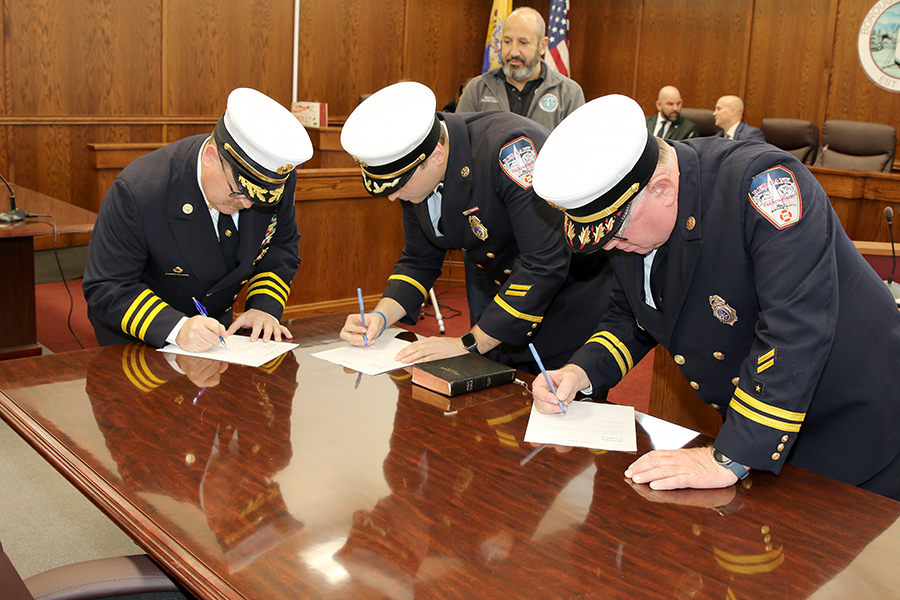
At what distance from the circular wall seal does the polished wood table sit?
6.90m

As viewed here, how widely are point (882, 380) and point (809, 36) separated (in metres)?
7.20

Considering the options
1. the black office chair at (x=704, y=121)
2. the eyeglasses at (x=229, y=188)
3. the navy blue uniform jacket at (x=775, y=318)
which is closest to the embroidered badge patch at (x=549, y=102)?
the eyeglasses at (x=229, y=188)

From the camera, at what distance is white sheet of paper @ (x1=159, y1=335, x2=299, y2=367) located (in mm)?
1833

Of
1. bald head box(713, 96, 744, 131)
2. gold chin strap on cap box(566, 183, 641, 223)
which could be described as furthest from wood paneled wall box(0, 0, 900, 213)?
gold chin strap on cap box(566, 183, 641, 223)

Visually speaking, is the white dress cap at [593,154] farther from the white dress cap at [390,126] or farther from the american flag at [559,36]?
the american flag at [559,36]

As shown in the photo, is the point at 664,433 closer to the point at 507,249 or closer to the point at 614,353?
the point at 614,353

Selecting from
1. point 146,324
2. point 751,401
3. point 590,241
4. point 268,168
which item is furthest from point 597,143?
point 146,324

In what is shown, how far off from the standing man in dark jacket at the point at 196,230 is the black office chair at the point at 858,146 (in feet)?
19.0

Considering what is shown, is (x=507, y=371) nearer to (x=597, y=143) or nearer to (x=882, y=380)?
(x=597, y=143)

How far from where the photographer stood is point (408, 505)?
1180 millimetres

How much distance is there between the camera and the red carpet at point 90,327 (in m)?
3.85

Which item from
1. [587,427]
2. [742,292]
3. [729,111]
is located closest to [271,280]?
[587,427]

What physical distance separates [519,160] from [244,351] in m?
0.85

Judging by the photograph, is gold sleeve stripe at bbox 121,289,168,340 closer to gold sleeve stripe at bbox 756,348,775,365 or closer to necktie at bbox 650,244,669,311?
necktie at bbox 650,244,669,311
